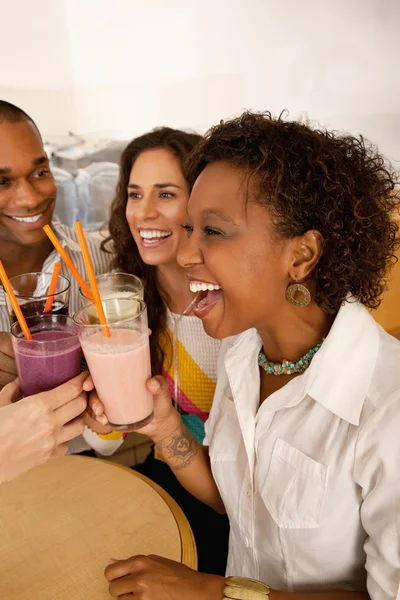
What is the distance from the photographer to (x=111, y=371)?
1243 mm

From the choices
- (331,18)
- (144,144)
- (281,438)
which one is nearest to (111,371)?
(281,438)

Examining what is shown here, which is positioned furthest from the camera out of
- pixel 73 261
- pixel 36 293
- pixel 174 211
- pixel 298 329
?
pixel 73 261

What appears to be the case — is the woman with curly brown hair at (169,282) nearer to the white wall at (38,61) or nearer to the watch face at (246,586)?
the watch face at (246,586)

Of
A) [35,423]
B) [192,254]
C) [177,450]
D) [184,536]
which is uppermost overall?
[192,254]

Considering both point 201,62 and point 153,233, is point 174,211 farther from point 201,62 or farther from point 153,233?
point 201,62

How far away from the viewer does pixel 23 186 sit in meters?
2.18

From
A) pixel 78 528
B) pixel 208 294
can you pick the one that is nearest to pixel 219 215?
pixel 208 294

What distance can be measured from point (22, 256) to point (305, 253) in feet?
5.27

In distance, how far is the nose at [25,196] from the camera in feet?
7.14

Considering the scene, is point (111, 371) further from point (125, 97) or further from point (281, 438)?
point (125, 97)

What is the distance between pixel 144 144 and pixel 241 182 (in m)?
1.21

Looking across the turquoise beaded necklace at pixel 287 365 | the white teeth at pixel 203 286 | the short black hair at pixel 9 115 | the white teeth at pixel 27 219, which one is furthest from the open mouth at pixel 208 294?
the short black hair at pixel 9 115

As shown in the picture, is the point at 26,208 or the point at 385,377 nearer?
the point at 385,377

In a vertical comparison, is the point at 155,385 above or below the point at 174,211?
below
